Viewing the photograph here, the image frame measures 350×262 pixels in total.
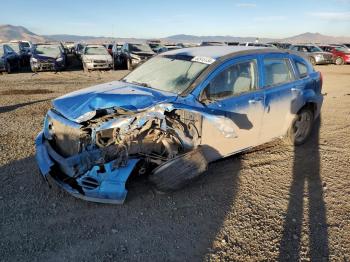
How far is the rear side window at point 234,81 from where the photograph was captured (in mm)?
4570

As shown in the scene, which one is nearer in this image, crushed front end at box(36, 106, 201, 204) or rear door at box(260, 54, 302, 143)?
crushed front end at box(36, 106, 201, 204)

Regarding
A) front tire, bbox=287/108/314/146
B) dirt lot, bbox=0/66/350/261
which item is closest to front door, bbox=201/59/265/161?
dirt lot, bbox=0/66/350/261

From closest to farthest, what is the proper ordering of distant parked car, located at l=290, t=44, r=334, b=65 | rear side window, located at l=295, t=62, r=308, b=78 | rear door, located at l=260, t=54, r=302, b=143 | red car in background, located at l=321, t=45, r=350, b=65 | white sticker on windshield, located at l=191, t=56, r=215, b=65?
white sticker on windshield, located at l=191, t=56, r=215, b=65, rear door, located at l=260, t=54, r=302, b=143, rear side window, located at l=295, t=62, r=308, b=78, distant parked car, located at l=290, t=44, r=334, b=65, red car in background, located at l=321, t=45, r=350, b=65

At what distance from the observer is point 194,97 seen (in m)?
4.37

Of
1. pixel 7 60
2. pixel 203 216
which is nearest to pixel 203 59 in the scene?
pixel 203 216

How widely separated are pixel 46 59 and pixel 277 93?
53.9 ft

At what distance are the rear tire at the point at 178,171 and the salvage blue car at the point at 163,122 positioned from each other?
12mm

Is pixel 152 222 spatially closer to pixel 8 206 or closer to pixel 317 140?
pixel 8 206

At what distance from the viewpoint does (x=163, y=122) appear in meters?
4.20

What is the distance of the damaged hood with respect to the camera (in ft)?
13.2

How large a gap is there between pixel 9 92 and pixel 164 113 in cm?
995

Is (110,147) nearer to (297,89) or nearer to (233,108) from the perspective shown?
(233,108)

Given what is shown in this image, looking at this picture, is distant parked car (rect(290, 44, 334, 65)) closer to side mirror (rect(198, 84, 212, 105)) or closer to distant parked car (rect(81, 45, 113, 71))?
distant parked car (rect(81, 45, 113, 71))

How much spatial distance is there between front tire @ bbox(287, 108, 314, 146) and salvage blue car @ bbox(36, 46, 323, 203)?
0.77 meters
